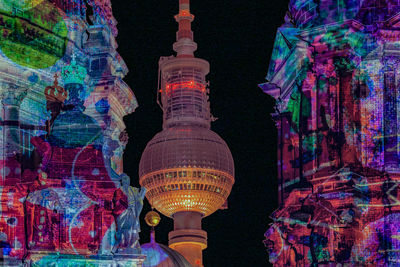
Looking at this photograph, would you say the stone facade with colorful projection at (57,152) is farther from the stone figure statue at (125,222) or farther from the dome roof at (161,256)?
the dome roof at (161,256)

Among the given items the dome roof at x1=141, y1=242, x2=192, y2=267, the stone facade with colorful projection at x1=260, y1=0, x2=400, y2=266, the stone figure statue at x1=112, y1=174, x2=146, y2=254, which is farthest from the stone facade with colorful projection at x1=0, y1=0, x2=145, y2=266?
the dome roof at x1=141, y1=242, x2=192, y2=267

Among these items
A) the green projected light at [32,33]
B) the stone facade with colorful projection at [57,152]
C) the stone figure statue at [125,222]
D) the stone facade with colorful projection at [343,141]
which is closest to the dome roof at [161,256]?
the stone facade with colorful projection at [57,152]

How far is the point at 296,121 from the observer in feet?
336

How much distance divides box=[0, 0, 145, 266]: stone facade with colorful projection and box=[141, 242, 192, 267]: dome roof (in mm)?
48582

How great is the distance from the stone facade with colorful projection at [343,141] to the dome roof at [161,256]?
173 ft

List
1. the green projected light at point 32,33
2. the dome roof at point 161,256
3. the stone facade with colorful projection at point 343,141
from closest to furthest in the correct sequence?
the stone facade with colorful projection at point 343,141 < the green projected light at point 32,33 < the dome roof at point 161,256

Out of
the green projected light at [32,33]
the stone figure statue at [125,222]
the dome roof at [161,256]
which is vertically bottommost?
the stone figure statue at [125,222]

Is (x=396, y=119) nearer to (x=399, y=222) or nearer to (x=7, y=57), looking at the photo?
(x=399, y=222)

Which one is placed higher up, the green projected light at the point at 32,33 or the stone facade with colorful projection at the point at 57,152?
the green projected light at the point at 32,33

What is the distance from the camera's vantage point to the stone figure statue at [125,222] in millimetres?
90812

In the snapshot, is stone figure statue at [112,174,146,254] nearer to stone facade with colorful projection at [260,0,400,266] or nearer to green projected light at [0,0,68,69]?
green projected light at [0,0,68,69]

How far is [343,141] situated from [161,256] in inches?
2425

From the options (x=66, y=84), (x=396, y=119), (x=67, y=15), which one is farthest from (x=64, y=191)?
(x=396, y=119)

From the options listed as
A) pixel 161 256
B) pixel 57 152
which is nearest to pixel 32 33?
pixel 57 152
